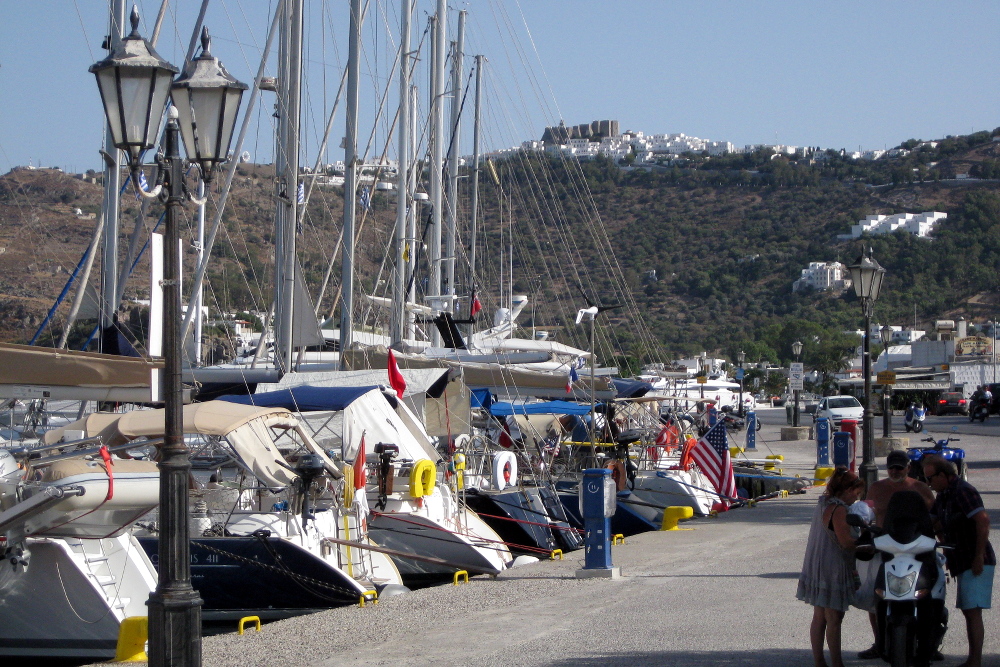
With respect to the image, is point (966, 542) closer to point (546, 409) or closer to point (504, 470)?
point (504, 470)

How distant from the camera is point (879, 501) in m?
7.84

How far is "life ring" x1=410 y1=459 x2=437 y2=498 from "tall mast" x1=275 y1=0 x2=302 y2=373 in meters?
4.73

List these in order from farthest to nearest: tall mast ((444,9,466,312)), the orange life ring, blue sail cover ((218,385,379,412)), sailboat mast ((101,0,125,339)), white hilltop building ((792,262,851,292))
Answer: white hilltop building ((792,262,851,292)), tall mast ((444,9,466,312)), the orange life ring, sailboat mast ((101,0,125,339)), blue sail cover ((218,385,379,412))

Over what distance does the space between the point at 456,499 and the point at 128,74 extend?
35.7 ft

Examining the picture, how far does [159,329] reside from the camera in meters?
6.80

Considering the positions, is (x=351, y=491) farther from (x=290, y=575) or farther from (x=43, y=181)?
(x=43, y=181)

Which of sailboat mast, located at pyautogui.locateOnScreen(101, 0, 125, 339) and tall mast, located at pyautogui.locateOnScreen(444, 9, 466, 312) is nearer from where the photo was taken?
sailboat mast, located at pyautogui.locateOnScreen(101, 0, 125, 339)

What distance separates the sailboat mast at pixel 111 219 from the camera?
16.9 metres

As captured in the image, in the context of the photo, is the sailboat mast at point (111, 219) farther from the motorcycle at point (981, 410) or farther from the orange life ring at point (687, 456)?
the motorcycle at point (981, 410)

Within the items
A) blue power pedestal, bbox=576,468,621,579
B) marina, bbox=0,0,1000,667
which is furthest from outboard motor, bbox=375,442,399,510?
blue power pedestal, bbox=576,468,621,579

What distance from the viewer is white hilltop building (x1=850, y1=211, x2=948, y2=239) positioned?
142 metres

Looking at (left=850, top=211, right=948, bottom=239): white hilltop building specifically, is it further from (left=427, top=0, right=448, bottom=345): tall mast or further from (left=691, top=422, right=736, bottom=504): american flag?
(left=691, top=422, right=736, bottom=504): american flag

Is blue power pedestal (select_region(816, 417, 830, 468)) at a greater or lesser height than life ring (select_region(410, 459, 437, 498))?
lesser

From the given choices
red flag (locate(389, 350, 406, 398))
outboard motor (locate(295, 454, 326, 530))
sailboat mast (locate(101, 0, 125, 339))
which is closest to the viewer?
outboard motor (locate(295, 454, 326, 530))
